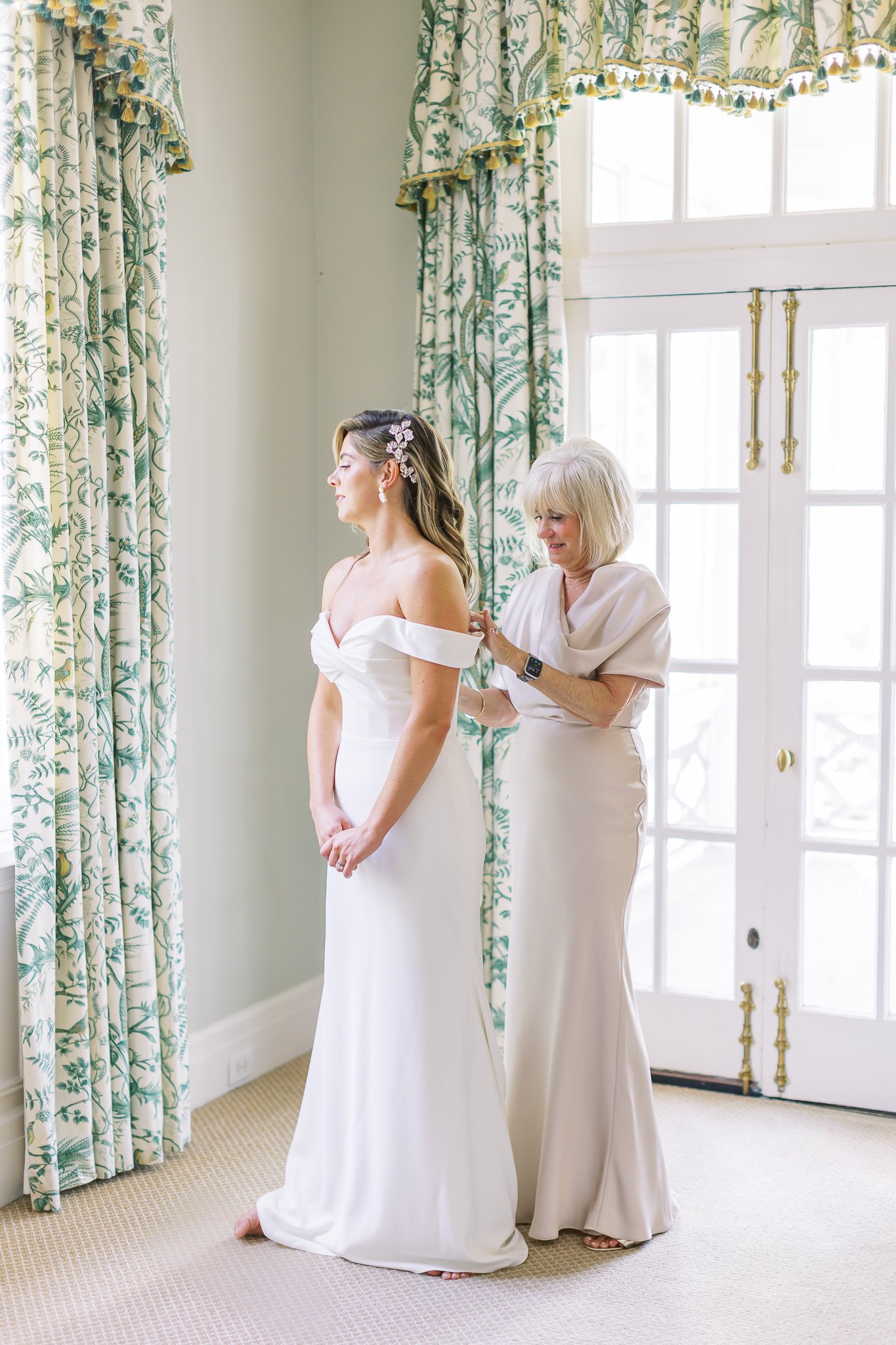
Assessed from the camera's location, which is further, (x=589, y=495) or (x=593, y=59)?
(x=593, y=59)

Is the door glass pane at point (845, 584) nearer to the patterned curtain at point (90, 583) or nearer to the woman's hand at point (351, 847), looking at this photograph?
the woman's hand at point (351, 847)

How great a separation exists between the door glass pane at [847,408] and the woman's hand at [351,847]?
1634mm

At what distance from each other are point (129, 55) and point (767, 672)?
2.15 metres

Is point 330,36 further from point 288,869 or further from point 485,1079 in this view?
point 485,1079

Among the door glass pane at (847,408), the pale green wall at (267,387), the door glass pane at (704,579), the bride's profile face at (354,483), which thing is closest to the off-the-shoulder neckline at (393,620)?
the bride's profile face at (354,483)

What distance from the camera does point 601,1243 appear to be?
8.32ft

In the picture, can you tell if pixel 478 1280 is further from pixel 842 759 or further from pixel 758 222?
pixel 758 222

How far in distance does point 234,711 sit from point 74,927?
89cm

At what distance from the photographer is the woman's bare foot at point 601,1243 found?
2.53 metres

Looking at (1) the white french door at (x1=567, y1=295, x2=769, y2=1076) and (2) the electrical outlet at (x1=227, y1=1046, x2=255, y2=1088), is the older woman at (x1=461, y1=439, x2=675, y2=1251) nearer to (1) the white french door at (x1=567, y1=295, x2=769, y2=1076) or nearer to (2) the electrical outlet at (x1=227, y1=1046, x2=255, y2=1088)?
(1) the white french door at (x1=567, y1=295, x2=769, y2=1076)

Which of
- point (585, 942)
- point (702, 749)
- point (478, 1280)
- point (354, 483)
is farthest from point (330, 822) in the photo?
point (702, 749)

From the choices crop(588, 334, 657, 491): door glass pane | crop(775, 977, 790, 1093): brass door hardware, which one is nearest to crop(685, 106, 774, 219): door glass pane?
crop(588, 334, 657, 491): door glass pane

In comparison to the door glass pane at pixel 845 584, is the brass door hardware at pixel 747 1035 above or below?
below

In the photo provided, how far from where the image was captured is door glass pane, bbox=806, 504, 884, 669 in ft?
10.6
